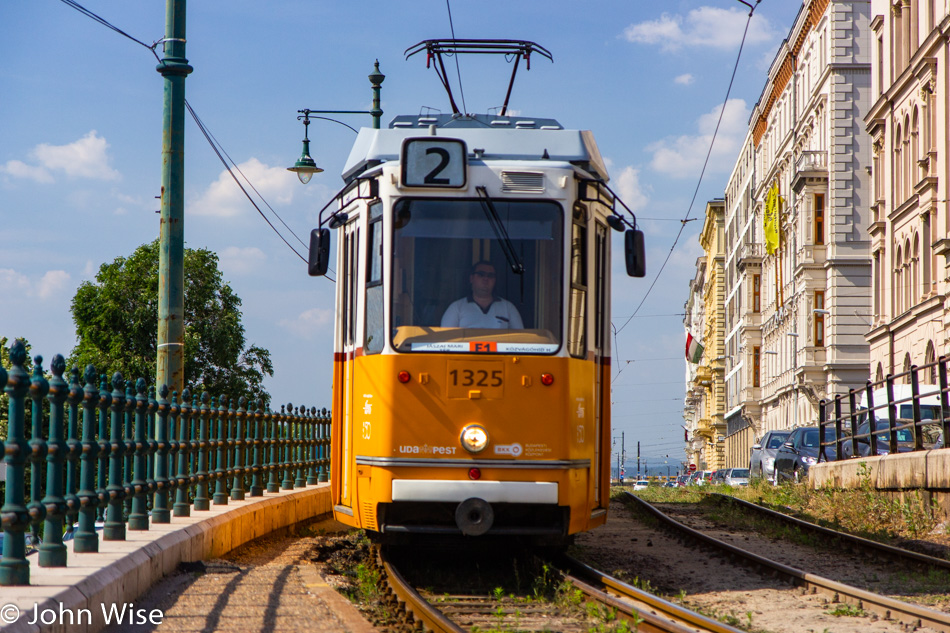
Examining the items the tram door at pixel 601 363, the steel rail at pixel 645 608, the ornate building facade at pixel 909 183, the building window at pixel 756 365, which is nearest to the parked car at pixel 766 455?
the ornate building facade at pixel 909 183

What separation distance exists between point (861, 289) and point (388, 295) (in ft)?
158

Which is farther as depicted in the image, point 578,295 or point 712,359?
point 712,359

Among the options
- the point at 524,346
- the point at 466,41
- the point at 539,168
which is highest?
the point at 466,41

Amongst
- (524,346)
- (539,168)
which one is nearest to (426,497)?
(524,346)

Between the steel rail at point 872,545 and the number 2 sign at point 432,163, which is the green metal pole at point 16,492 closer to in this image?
the number 2 sign at point 432,163

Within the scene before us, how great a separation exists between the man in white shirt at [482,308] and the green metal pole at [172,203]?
3.46 meters

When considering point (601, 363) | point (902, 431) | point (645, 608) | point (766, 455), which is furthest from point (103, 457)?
point (766, 455)

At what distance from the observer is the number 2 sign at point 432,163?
9570 mm

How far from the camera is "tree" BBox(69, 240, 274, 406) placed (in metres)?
43.6

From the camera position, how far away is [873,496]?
16.9 m

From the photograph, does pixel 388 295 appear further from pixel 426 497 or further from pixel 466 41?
pixel 466 41

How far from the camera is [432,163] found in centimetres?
963

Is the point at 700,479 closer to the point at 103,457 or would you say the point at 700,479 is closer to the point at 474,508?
the point at 474,508

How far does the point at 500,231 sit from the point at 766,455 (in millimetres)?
20569
